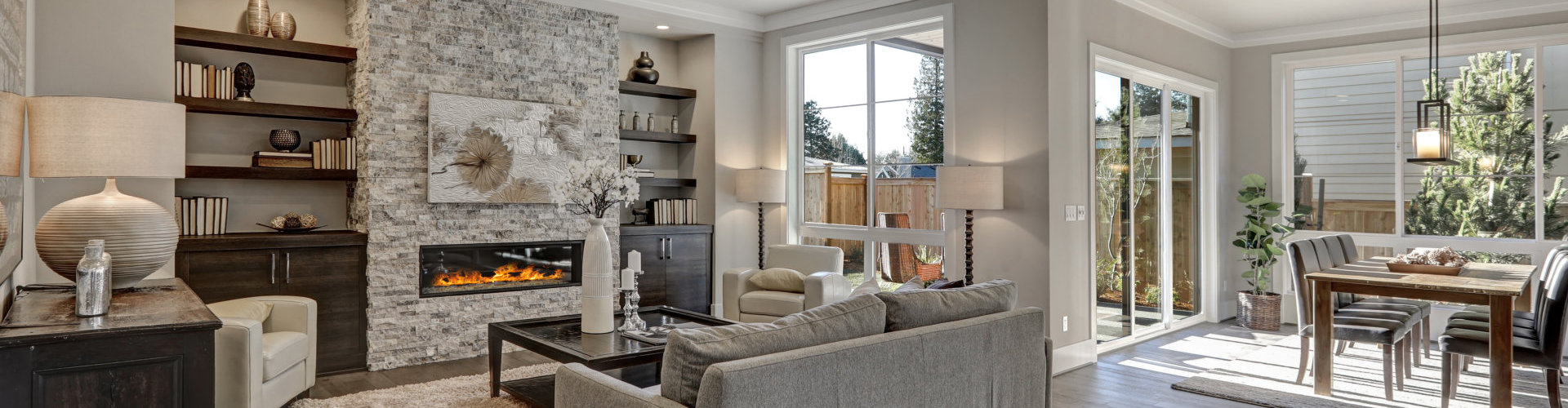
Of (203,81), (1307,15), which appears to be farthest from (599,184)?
(1307,15)

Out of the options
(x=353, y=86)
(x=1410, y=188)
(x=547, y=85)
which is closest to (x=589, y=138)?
(x=547, y=85)

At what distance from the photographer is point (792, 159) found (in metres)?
6.63

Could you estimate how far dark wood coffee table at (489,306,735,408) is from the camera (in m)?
3.41

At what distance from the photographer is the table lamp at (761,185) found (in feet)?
20.8

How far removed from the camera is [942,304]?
2777 millimetres

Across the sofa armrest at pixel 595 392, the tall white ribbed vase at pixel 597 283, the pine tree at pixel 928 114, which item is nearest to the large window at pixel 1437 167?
the pine tree at pixel 928 114

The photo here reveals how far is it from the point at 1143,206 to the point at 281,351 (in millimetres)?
5317

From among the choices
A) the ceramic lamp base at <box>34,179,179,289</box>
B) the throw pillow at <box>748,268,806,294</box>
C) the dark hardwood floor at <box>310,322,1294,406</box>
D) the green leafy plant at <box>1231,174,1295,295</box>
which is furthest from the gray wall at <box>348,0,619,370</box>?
the green leafy plant at <box>1231,174,1295,295</box>

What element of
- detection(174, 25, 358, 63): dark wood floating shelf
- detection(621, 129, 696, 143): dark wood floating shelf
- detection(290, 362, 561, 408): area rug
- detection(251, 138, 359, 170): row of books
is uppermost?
detection(174, 25, 358, 63): dark wood floating shelf

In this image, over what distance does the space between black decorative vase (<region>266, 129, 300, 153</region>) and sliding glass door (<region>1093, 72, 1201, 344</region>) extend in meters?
4.74

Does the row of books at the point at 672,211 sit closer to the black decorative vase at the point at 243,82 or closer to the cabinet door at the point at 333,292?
the cabinet door at the point at 333,292

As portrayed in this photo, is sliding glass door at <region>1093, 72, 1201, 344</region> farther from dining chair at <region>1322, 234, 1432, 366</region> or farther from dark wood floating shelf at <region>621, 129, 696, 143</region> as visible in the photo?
dark wood floating shelf at <region>621, 129, 696, 143</region>

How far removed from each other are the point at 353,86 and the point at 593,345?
257 cm

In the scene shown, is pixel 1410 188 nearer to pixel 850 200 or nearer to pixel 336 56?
pixel 850 200
